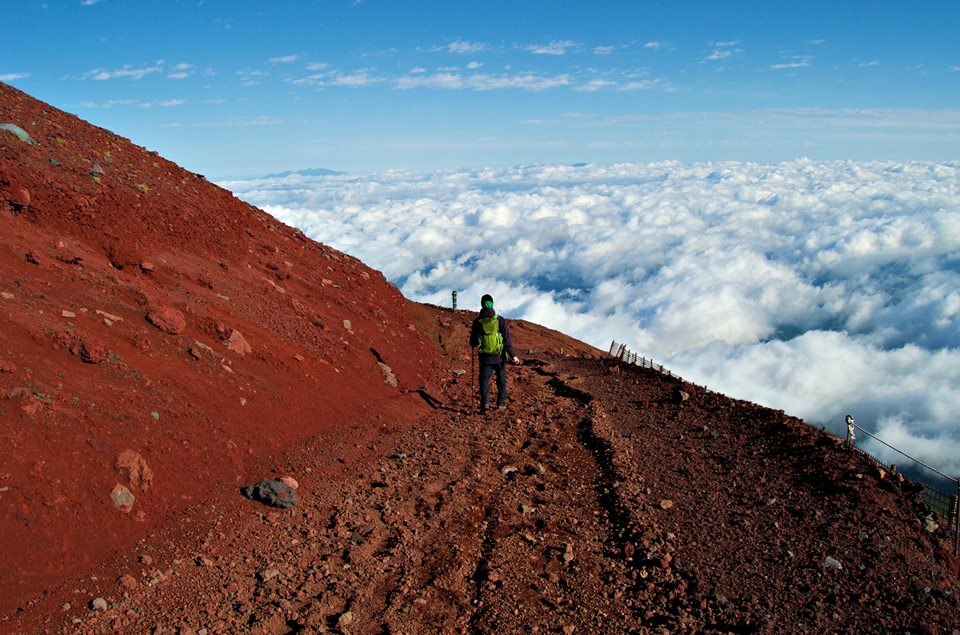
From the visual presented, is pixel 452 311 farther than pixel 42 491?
Yes

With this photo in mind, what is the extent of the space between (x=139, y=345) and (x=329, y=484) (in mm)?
2902

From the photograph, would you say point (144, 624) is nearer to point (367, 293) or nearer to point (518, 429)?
point (518, 429)

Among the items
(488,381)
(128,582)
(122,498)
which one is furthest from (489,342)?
(128,582)

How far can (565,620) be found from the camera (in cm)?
466

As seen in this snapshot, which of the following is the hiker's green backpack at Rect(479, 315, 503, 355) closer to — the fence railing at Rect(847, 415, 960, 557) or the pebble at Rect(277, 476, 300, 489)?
the pebble at Rect(277, 476, 300, 489)

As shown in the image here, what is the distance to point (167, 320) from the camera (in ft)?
25.9

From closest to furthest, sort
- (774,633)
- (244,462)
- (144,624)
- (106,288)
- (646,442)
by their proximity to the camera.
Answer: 1. (144,624)
2. (774,633)
3. (244,462)
4. (106,288)
5. (646,442)

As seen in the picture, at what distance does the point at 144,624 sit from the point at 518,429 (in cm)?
642

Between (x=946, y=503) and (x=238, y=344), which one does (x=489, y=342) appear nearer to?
(x=238, y=344)

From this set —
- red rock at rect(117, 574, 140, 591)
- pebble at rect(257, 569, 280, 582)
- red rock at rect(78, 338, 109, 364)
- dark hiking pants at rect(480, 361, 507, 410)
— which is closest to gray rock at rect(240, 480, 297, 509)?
pebble at rect(257, 569, 280, 582)

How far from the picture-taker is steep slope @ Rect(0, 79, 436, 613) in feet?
16.2

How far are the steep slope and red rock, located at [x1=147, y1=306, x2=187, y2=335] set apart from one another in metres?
0.02

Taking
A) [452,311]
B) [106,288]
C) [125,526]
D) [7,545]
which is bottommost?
[452,311]

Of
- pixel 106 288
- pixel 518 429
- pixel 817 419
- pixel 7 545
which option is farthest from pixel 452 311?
pixel 817 419
